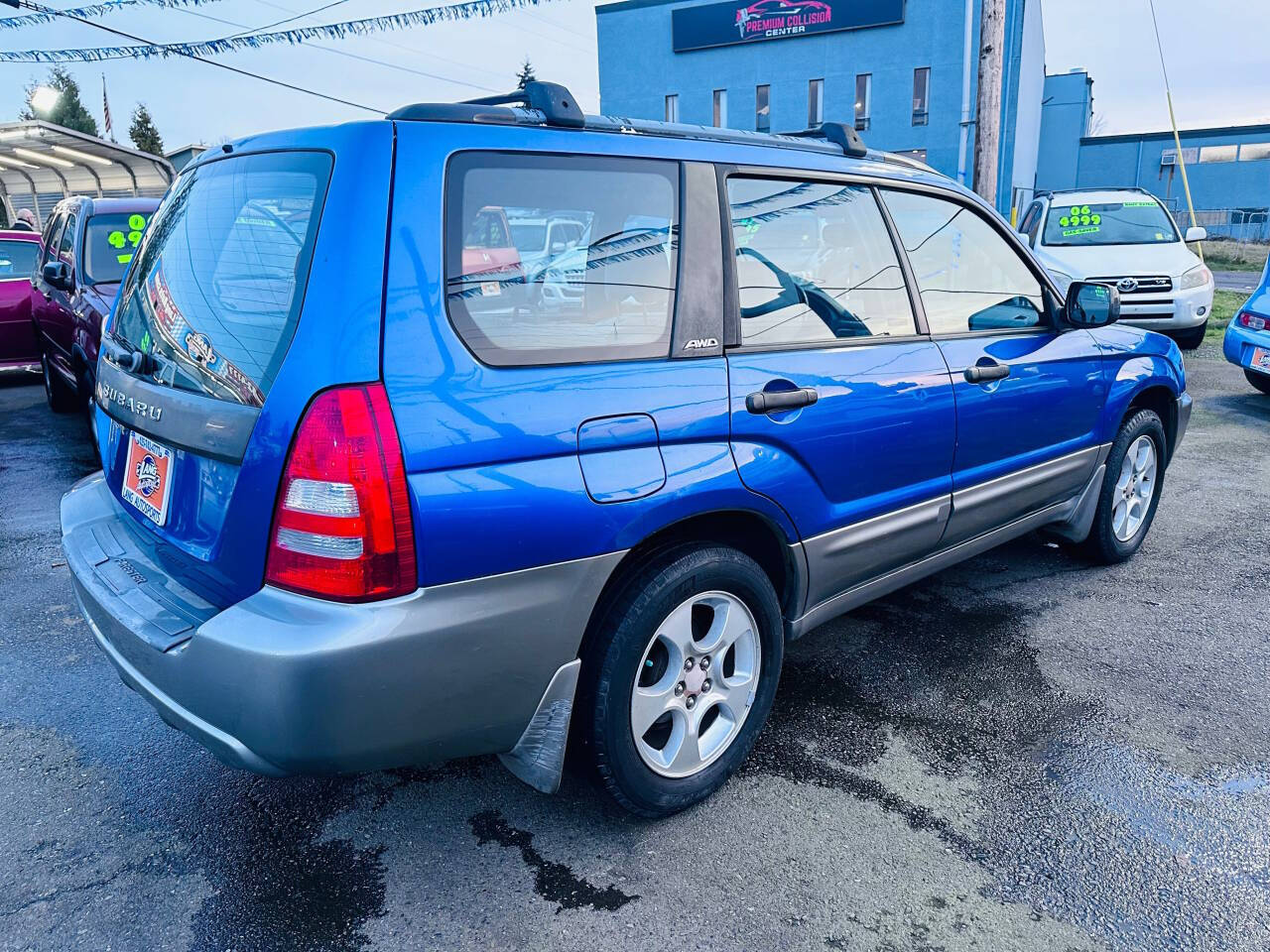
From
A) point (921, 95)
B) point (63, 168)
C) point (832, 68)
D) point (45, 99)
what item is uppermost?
point (45, 99)

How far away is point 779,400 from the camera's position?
2457 mm

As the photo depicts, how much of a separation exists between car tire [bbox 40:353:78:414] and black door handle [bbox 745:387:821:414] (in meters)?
7.73

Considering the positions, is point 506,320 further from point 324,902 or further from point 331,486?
point 324,902

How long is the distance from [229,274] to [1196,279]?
1048 cm

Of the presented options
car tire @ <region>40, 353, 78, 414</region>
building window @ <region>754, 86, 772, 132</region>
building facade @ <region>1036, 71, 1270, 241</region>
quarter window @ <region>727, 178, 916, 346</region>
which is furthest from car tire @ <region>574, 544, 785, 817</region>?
building facade @ <region>1036, 71, 1270, 241</region>

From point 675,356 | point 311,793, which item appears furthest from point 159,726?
point 675,356

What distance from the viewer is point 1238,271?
94.1ft

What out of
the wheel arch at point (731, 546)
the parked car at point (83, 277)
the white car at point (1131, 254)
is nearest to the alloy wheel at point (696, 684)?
the wheel arch at point (731, 546)

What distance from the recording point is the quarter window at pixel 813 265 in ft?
8.32

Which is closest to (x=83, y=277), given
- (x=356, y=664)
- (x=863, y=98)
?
(x=356, y=664)

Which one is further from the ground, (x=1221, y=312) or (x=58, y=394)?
(x=58, y=394)

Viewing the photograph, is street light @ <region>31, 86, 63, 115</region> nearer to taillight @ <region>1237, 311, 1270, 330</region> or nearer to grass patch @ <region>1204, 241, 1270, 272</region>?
grass patch @ <region>1204, 241, 1270, 272</region>

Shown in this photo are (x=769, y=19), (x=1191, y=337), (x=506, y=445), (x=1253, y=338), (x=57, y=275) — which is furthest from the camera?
(x=769, y=19)

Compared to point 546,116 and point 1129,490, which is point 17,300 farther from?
point 1129,490
